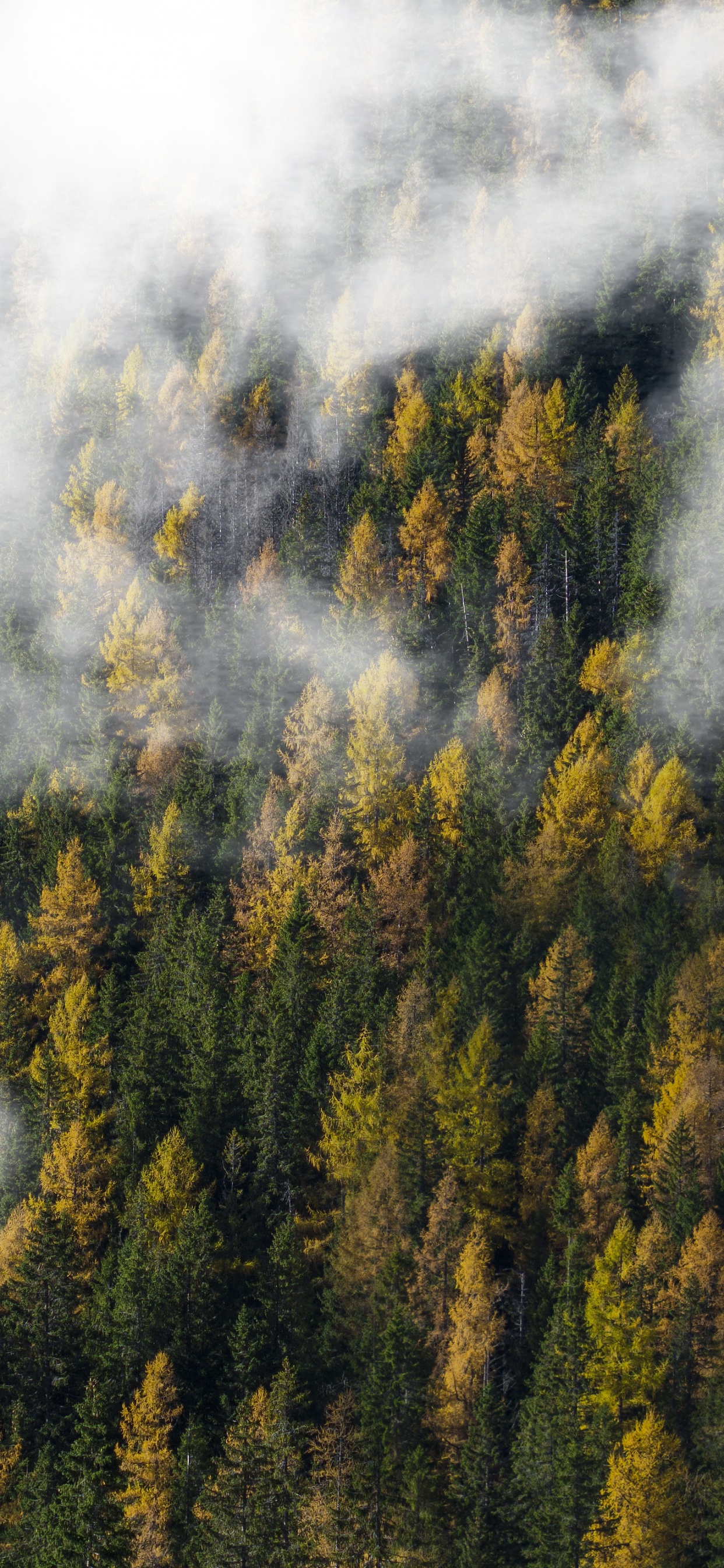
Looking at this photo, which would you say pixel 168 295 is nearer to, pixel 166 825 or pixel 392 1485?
pixel 166 825

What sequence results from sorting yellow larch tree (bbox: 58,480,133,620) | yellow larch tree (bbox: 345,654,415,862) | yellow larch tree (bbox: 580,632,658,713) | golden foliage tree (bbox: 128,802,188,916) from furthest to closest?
yellow larch tree (bbox: 58,480,133,620) → yellow larch tree (bbox: 580,632,658,713) → golden foliage tree (bbox: 128,802,188,916) → yellow larch tree (bbox: 345,654,415,862)

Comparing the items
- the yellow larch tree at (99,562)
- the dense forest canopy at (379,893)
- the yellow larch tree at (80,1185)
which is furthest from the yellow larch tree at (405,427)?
the yellow larch tree at (80,1185)

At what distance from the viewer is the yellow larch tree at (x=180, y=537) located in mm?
90375

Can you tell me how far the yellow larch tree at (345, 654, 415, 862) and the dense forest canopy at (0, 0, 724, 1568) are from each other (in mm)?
256

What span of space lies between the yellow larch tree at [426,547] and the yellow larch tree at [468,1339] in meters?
44.1

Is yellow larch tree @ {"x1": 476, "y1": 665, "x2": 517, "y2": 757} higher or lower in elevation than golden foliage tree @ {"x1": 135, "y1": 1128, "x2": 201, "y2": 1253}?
higher

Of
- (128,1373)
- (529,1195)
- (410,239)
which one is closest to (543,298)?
(410,239)

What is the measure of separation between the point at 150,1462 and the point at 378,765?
1476 inches

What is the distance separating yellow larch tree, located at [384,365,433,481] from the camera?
292 ft

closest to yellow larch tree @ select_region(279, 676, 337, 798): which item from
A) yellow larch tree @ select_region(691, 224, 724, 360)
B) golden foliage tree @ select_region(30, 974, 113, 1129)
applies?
golden foliage tree @ select_region(30, 974, 113, 1129)

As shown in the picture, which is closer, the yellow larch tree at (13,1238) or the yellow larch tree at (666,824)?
the yellow larch tree at (13,1238)

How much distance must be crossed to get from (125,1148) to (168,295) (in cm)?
9520

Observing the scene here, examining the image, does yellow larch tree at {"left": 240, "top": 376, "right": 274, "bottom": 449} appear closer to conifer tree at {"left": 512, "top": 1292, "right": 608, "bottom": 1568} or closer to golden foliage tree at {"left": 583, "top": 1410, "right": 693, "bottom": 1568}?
conifer tree at {"left": 512, "top": 1292, "right": 608, "bottom": 1568}

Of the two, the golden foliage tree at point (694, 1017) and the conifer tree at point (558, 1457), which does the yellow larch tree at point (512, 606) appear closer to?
the golden foliage tree at point (694, 1017)
